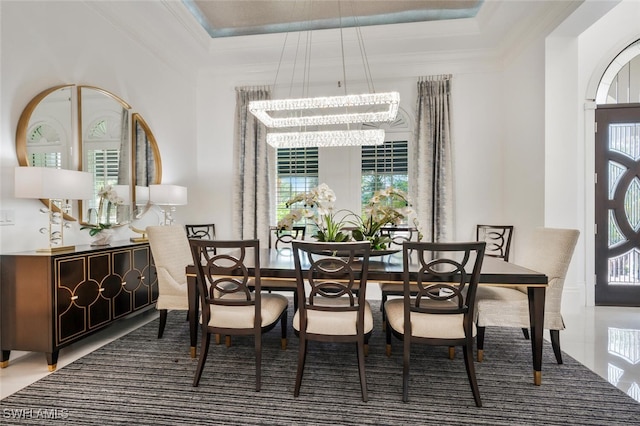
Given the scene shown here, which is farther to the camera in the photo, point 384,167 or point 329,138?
point 384,167

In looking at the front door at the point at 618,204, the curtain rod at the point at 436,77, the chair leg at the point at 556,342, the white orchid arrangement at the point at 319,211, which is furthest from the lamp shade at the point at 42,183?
the front door at the point at 618,204

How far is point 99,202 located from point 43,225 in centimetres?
57

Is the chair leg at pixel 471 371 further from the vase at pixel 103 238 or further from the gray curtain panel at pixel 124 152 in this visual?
the gray curtain panel at pixel 124 152

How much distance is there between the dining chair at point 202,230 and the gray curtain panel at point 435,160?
3.10m

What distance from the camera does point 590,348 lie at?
2.67 metres

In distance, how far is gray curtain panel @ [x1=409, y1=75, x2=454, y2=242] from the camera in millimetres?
4508

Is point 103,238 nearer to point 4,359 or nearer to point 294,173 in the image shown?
point 4,359

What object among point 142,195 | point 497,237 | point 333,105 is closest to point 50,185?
point 142,195

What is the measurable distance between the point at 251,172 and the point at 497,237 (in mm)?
3624

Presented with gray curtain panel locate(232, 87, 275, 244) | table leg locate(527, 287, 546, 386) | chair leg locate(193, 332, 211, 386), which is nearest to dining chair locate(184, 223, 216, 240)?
gray curtain panel locate(232, 87, 275, 244)

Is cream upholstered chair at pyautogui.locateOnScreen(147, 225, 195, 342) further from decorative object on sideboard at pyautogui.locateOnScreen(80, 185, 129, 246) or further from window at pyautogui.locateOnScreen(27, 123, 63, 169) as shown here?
window at pyautogui.locateOnScreen(27, 123, 63, 169)

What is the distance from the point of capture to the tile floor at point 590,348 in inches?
85.8

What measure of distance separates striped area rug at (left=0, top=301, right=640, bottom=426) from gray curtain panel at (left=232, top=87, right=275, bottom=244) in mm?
2426

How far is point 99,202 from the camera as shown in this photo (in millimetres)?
3182
